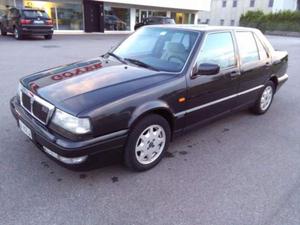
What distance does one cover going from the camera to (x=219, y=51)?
3.66 m

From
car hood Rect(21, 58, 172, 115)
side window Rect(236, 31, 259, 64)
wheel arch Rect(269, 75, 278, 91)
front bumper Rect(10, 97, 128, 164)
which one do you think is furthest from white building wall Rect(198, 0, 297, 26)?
front bumper Rect(10, 97, 128, 164)

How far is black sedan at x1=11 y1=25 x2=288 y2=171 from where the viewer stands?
2.48 metres

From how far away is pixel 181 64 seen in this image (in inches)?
128

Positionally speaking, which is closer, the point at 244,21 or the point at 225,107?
the point at 225,107

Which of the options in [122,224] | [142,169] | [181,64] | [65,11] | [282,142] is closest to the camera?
[122,224]

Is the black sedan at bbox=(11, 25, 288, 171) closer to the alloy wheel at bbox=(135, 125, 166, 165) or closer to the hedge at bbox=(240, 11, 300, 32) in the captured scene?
the alloy wheel at bbox=(135, 125, 166, 165)

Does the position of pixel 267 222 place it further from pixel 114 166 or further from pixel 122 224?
pixel 114 166

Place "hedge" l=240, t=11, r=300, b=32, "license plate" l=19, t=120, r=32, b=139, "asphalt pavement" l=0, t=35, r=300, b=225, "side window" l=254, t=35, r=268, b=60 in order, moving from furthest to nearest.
A: "hedge" l=240, t=11, r=300, b=32 < "side window" l=254, t=35, r=268, b=60 < "license plate" l=19, t=120, r=32, b=139 < "asphalt pavement" l=0, t=35, r=300, b=225

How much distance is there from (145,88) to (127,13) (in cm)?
2630

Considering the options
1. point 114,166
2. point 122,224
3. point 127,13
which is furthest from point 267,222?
point 127,13

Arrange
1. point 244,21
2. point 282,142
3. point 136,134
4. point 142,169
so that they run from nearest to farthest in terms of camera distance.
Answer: point 136,134, point 142,169, point 282,142, point 244,21

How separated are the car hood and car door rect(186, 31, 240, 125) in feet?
1.65

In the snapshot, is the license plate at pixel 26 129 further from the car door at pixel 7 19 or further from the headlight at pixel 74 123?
the car door at pixel 7 19

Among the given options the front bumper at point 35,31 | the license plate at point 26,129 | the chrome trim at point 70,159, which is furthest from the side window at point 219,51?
the front bumper at point 35,31
